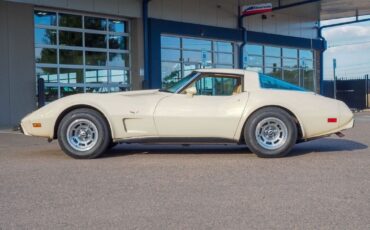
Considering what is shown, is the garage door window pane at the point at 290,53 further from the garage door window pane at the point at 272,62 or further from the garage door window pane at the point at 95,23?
the garage door window pane at the point at 95,23

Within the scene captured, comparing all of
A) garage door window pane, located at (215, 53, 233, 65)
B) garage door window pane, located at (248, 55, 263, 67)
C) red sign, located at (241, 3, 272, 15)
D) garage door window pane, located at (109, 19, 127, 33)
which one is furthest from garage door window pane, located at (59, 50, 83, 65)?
garage door window pane, located at (248, 55, 263, 67)

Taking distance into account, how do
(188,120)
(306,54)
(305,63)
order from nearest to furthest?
1. (188,120)
2. (305,63)
3. (306,54)

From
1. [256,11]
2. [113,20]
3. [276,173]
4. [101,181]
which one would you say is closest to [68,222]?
[101,181]

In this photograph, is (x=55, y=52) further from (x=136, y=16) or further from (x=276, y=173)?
(x=276, y=173)

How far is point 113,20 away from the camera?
66.1 ft

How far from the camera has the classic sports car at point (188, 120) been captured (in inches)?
327

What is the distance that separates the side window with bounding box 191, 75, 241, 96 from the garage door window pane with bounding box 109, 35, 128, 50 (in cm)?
1187

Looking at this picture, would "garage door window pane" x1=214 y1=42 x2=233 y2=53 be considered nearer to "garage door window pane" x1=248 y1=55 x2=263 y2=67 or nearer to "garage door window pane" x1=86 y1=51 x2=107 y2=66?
"garage door window pane" x1=248 y1=55 x2=263 y2=67

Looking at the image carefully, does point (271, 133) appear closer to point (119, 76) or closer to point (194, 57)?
point (119, 76)

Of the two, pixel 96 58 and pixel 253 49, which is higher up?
pixel 253 49

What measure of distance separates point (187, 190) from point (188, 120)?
7.99ft

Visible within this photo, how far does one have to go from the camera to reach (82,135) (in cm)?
841

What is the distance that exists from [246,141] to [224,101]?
69 centimetres

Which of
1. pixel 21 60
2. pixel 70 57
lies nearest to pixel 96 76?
pixel 70 57
